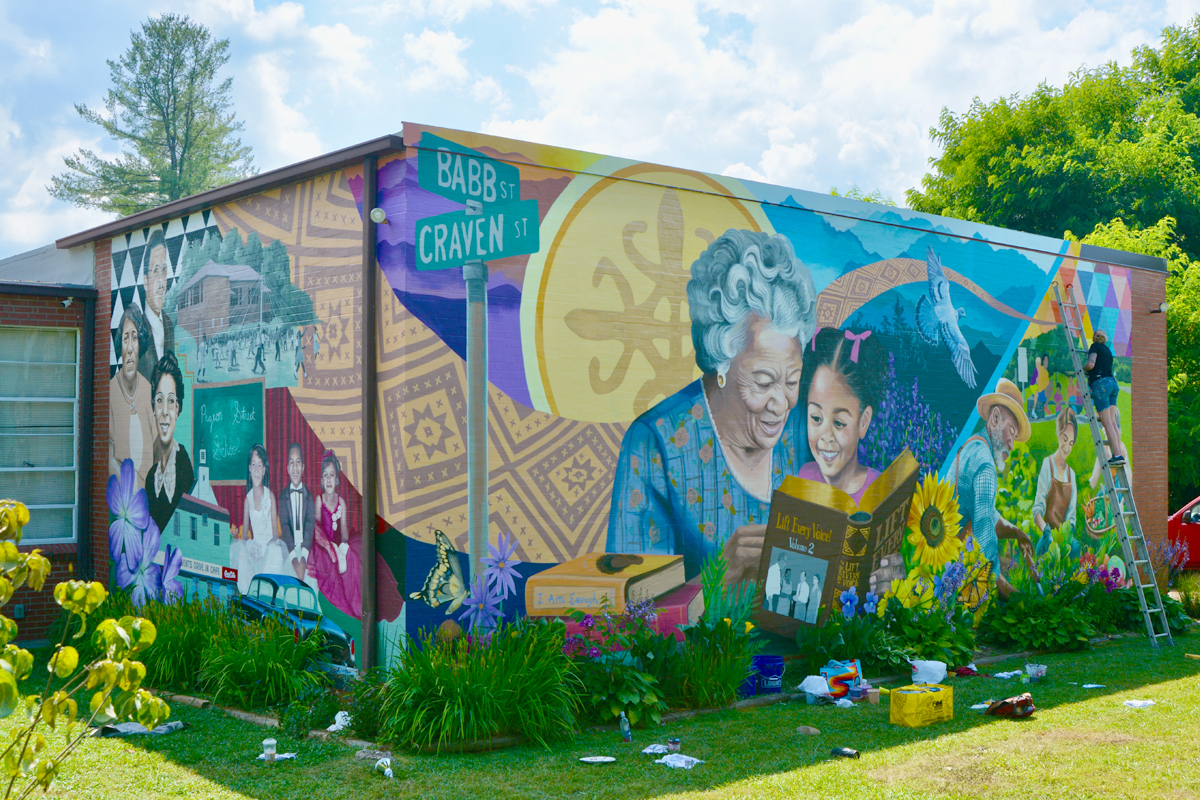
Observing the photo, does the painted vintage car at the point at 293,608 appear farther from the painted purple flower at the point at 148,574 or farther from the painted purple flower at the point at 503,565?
the painted purple flower at the point at 148,574

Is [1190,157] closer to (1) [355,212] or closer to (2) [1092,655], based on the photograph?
(2) [1092,655]

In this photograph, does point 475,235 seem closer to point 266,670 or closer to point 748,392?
point 748,392

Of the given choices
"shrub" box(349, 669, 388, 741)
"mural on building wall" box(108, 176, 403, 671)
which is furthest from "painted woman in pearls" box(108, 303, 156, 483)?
"shrub" box(349, 669, 388, 741)

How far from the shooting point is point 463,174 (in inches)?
319

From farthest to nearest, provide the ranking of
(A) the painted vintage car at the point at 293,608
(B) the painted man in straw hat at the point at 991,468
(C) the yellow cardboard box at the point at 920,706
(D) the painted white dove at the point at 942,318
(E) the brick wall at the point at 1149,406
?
(E) the brick wall at the point at 1149,406, (B) the painted man in straw hat at the point at 991,468, (D) the painted white dove at the point at 942,318, (A) the painted vintage car at the point at 293,608, (C) the yellow cardboard box at the point at 920,706

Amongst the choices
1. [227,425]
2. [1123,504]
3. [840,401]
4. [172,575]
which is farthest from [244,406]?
[1123,504]

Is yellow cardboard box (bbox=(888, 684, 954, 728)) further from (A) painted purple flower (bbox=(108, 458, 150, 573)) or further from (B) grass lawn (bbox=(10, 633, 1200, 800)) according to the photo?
(A) painted purple flower (bbox=(108, 458, 150, 573))

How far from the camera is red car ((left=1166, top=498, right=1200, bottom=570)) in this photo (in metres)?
16.0

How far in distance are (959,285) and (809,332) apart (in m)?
2.88

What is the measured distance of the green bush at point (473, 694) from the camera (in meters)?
6.99

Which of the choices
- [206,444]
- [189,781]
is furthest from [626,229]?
[189,781]

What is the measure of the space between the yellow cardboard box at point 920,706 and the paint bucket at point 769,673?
121 cm

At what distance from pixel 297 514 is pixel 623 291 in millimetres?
3516

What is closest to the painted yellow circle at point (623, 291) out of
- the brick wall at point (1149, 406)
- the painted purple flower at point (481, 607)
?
the painted purple flower at point (481, 607)
